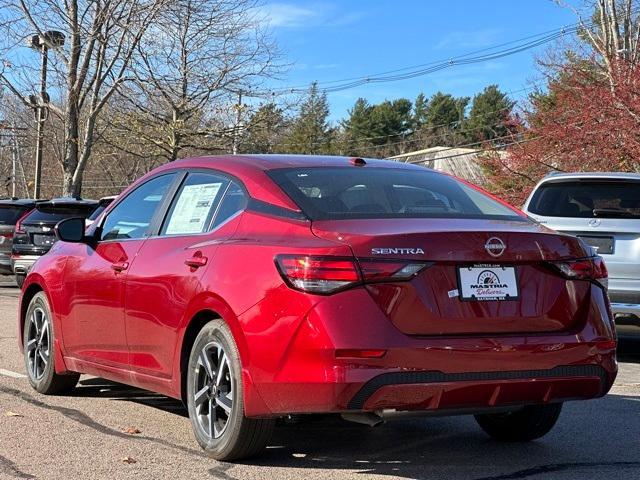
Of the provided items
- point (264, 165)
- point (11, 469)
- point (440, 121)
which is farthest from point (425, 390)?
point (440, 121)

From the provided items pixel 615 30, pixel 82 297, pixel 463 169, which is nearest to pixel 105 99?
pixel 615 30

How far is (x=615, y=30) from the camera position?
26.1m

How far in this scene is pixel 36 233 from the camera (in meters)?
15.9

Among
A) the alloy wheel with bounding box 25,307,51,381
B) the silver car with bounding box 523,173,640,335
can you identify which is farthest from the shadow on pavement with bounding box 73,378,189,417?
the silver car with bounding box 523,173,640,335

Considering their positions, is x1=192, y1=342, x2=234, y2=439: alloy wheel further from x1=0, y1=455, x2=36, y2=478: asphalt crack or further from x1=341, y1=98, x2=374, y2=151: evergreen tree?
x1=341, y1=98, x2=374, y2=151: evergreen tree

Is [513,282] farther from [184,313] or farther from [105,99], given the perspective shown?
[105,99]

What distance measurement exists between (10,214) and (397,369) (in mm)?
15660

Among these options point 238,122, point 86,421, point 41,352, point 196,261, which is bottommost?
A: point 86,421

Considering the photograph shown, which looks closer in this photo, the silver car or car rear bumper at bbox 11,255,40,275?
the silver car

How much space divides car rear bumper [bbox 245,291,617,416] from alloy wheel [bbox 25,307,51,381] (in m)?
2.80

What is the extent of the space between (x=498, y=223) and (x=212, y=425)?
1.82 m

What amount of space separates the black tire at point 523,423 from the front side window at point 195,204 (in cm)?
209

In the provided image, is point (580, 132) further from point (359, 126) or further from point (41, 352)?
point (359, 126)

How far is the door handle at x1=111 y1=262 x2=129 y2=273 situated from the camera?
5.58 metres
